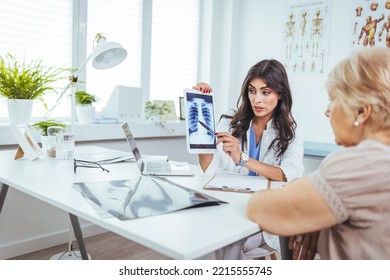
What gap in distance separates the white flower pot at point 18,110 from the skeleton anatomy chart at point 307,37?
229 cm

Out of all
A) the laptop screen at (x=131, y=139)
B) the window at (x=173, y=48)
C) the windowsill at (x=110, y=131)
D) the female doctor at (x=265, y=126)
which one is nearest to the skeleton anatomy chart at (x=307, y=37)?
the window at (x=173, y=48)

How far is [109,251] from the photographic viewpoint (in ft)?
8.09

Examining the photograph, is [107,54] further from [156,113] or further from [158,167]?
[156,113]

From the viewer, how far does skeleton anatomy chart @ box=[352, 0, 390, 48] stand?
285 cm

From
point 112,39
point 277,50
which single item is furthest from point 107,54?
point 277,50

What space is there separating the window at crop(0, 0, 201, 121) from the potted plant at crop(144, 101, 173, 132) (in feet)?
0.72

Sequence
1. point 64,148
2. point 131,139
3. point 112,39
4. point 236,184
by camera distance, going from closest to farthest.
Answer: point 236,184 → point 131,139 → point 64,148 → point 112,39

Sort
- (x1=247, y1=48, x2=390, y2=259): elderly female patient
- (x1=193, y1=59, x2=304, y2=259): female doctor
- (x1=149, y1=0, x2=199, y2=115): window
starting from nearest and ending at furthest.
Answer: (x1=247, y1=48, x2=390, y2=259): elderly female patient
(x1=193, y1=59, x2=304, y2=259): female doctor
(x1=149, y1=0, x2=199, y2=115): window

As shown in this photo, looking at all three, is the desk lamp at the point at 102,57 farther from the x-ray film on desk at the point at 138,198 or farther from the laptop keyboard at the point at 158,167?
the x-ray film on desk at the point at 138,198

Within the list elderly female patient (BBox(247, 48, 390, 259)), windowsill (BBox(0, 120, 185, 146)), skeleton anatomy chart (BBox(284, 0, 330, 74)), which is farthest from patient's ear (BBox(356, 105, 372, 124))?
skeleton anatomy chart (BBox(284, 0, 330, 74))

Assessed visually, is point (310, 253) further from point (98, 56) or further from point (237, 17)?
point (237, 17)

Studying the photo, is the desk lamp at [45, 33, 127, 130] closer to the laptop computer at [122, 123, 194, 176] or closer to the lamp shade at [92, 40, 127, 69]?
the lamp shade at [92, 40, 127, 69]

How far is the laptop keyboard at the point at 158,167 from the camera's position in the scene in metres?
1.62

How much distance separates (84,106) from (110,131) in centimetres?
26
